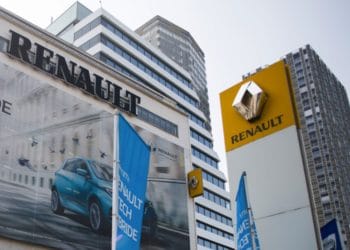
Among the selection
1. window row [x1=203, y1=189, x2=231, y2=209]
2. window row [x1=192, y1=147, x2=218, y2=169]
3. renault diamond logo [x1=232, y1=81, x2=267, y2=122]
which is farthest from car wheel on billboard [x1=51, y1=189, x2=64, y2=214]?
window row [x1=192, y1=147, x2=218, y2=169]

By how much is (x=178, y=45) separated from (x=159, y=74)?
32.8 metres

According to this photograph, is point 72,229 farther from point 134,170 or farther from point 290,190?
point 134,170

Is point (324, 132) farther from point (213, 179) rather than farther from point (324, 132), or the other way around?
point (213, 179)

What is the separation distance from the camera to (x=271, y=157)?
19.6 metres

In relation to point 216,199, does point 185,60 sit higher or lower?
higher

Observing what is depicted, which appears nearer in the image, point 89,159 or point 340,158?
point 89,159

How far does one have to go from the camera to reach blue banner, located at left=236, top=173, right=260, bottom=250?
13.8 meters

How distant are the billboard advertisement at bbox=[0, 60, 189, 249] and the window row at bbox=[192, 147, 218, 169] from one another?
124ft

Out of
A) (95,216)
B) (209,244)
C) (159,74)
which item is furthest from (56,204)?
(209,244)

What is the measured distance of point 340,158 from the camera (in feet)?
328

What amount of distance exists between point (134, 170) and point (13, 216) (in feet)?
53.0

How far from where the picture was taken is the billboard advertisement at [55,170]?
79.4 feet

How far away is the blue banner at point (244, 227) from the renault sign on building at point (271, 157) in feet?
12.4

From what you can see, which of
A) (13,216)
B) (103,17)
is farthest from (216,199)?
(13,216)
